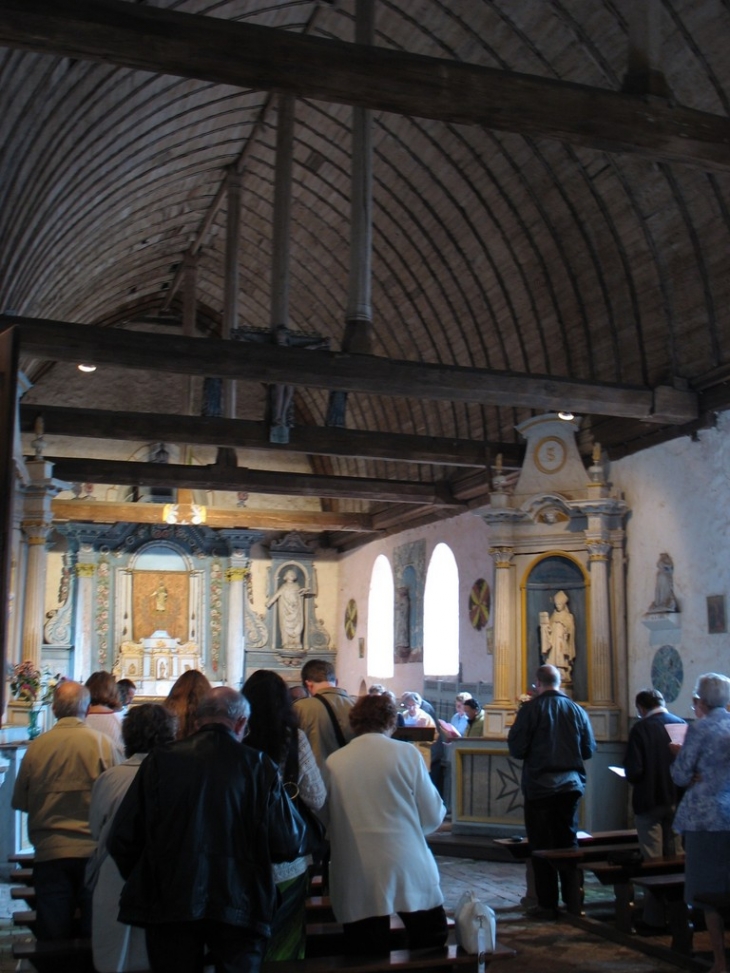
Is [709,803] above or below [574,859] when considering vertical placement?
above

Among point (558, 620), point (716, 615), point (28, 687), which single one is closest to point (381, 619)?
point (558, 620)

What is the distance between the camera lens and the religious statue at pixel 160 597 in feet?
80.7

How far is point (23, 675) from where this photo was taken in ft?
41.1

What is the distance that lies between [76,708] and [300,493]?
1265 cm

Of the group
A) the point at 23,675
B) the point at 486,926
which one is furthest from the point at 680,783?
the point at 23,675

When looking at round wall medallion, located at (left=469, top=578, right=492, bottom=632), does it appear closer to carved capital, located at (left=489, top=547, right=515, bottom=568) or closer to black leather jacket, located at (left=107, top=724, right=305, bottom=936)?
carved capital, located at (left=489, top=547, right=515, bottom=568)

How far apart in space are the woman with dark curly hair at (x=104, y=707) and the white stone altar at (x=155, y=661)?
1649 centimetres

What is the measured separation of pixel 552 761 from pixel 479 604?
912 centimetres

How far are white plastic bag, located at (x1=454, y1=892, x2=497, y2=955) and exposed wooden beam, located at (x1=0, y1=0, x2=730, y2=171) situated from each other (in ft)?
15.9

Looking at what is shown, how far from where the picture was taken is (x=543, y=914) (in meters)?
8.41

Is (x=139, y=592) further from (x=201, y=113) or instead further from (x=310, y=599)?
(x=201, y=113)

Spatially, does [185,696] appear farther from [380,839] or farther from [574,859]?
[574,859]

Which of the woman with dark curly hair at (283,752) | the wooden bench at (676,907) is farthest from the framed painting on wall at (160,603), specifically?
the woman with dark curly hair at (283,752)

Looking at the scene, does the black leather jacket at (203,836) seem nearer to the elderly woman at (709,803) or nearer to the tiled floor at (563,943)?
the tiled floor at (563,943)
